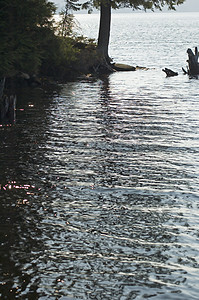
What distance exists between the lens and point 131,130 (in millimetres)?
20750

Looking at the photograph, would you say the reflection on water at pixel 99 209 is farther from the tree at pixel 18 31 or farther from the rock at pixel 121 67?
the rock at pixel 121 67

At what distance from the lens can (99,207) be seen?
11.6 meters

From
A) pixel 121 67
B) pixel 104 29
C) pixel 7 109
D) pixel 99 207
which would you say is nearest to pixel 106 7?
pixel 104 29

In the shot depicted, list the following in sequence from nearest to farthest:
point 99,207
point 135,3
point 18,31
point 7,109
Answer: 1. point 99,207
2. point 7,109
3. point 18,31
4. point 135,3

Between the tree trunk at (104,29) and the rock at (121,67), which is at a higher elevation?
the tree trunk at (104,29)

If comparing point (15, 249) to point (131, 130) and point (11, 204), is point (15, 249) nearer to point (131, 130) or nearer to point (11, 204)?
point (11, 204)

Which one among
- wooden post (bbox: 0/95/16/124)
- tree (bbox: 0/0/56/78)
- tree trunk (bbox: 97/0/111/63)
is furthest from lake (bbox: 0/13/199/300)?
tree trunk (bbox: 97/0/111/63)

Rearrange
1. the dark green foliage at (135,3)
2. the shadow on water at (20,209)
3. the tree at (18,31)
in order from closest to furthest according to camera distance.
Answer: the shadow on water at (20,209)
the tree at (18,31)
the dark green foliage at (135,3)

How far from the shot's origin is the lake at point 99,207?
8.38 meters

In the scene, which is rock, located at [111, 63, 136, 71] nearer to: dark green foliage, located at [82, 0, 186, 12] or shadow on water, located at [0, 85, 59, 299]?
dark green foliage, located at [82, 0, 186, 12]

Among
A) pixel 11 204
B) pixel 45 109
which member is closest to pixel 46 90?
pixel 45 109

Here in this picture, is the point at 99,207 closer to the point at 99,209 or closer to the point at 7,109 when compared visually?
the point at 99,209

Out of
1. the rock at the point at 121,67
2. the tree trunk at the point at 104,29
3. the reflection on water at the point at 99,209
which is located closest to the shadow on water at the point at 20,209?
the reflection on water at the point at 99,209

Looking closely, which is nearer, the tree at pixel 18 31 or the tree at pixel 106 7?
the tree at pixel 18 31
